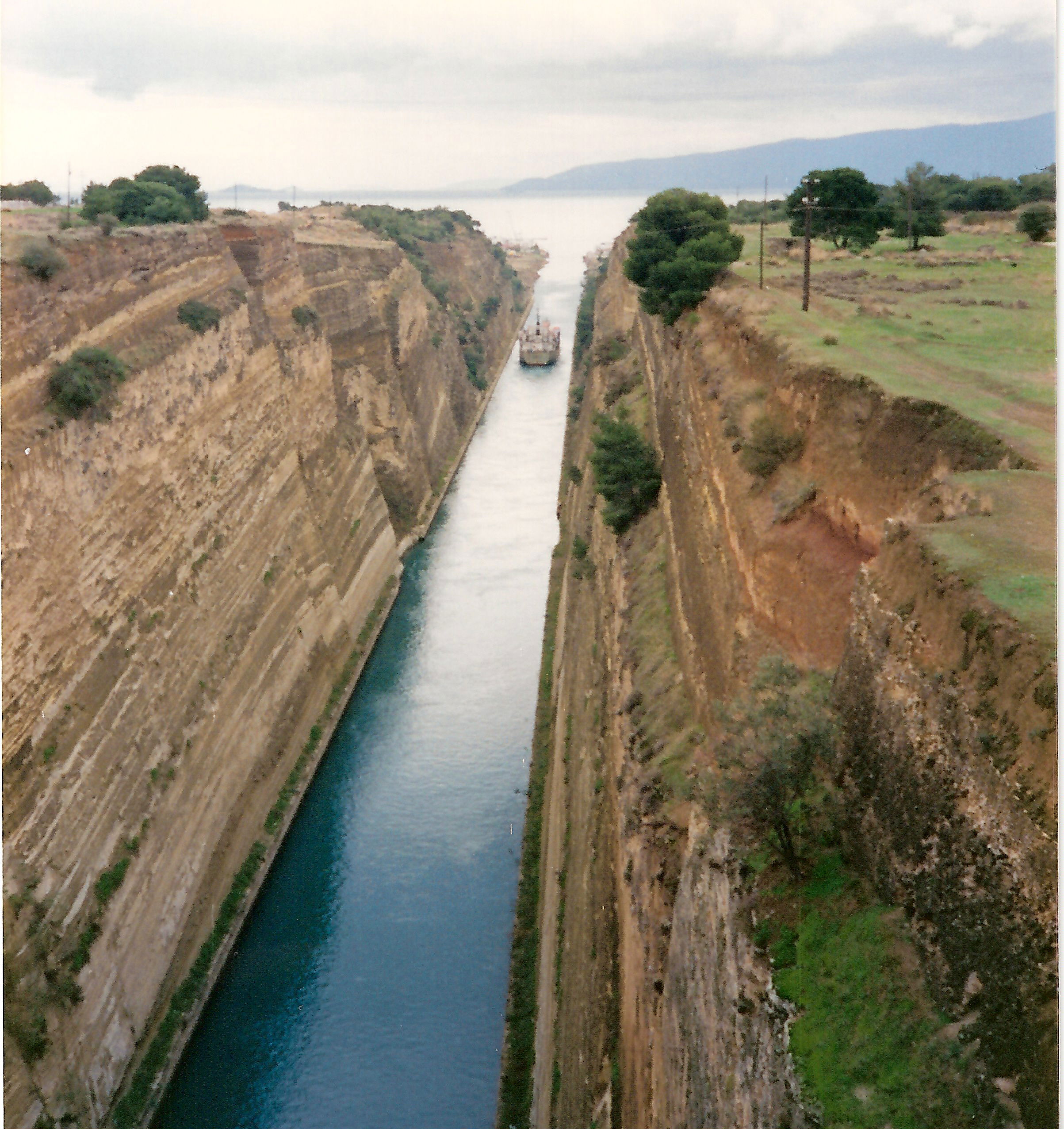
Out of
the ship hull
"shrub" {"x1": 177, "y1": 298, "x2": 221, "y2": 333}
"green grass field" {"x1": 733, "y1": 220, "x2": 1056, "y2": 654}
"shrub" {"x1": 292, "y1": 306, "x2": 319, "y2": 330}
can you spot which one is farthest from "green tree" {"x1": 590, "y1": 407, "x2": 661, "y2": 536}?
the ship hull

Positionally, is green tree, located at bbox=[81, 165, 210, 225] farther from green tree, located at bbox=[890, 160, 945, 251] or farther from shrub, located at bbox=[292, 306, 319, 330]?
green tree, located at bbox=[890, 160, 945, 251]

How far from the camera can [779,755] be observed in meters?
6.75

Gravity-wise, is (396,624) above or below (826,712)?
below

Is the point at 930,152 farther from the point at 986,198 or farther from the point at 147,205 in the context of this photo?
the point at 147,205

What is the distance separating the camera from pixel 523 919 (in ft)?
51.5

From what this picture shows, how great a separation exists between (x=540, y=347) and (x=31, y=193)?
33114 millimetres

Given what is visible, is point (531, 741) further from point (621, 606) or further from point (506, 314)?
point (506, 314)

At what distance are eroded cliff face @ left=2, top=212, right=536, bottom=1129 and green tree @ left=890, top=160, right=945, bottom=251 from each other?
14.1m

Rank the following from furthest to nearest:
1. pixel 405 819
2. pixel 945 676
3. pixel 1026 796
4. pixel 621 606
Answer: pixel 405 819, pixel 621 606, pixel 945 676, pixel 1026 796

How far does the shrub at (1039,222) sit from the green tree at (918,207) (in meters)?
2.18

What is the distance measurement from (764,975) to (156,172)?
82.2ft

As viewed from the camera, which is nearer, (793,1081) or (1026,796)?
(1026,796)

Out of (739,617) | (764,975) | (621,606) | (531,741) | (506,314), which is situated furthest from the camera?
(506,314)

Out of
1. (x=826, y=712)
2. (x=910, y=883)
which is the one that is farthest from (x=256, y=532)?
(x=910, y=883)
